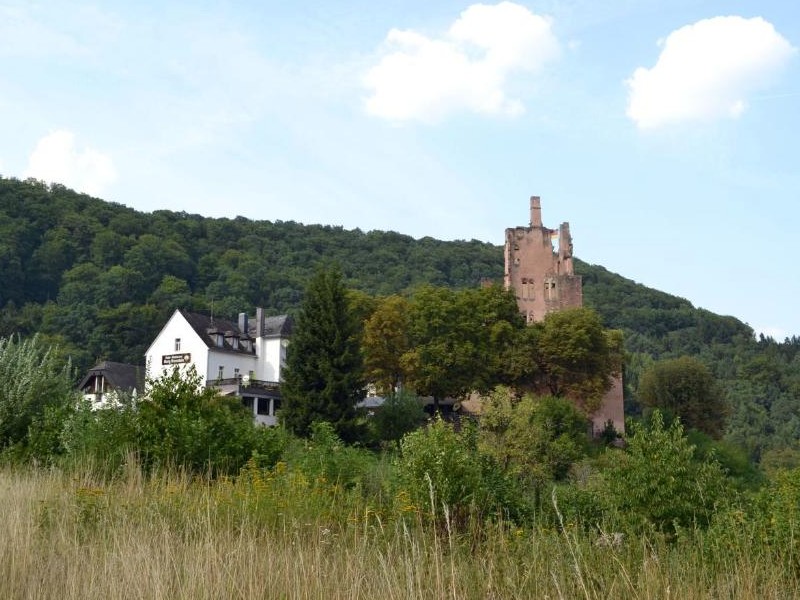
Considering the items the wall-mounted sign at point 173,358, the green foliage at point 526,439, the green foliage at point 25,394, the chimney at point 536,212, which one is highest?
the chimney at point 536,212

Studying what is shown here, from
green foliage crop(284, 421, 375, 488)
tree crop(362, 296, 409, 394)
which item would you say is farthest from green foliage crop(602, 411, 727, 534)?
tree crop(362, 296, 409, 394)

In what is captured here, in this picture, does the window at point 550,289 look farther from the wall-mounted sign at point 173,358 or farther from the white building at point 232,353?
the wall-mounted sign at point 173,358

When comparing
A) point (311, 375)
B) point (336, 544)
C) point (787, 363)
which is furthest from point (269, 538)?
point (787, 363)

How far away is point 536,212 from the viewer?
75438mm

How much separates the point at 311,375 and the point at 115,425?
99.0 ft

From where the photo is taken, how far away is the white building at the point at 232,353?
192 feet

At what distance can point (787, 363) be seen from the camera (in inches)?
4852

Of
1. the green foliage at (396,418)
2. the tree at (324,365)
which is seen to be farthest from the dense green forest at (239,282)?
the tree at (324,365)

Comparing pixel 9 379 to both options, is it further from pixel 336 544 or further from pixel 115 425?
pixel 336 544

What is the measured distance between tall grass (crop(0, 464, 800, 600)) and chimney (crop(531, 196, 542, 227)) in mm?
66996

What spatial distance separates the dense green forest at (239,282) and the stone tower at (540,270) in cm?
2209

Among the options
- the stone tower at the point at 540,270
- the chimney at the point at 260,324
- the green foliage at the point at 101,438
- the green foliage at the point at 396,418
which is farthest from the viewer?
the stone tower at the point at 540,270

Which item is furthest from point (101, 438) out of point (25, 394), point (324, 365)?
point (324, 365)

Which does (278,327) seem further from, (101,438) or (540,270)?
(101,438)
